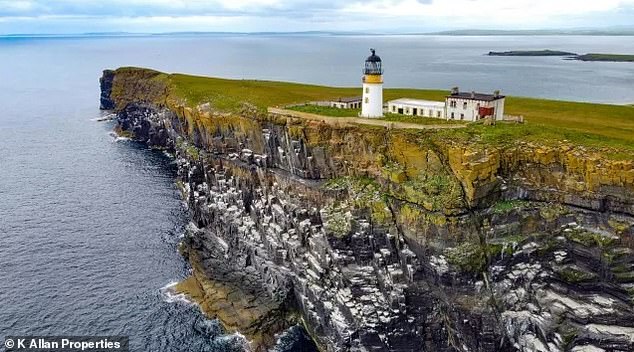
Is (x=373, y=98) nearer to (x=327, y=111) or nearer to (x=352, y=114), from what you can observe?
(x=352, y=114)

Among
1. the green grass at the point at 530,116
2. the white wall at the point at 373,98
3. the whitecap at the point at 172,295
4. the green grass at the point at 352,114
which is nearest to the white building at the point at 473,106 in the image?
the green grass at the point at 352,114

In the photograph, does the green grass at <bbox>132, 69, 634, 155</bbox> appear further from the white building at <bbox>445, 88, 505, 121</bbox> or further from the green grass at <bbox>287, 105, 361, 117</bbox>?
the white building at <bbox>445, 88, 505, 121</bbox>

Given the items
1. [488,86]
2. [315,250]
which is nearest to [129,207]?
[315,250]

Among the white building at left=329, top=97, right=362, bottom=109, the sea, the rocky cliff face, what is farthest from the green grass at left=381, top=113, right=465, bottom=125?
the sea

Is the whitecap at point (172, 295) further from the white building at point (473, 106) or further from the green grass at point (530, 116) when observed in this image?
the white building at point (473, 106)

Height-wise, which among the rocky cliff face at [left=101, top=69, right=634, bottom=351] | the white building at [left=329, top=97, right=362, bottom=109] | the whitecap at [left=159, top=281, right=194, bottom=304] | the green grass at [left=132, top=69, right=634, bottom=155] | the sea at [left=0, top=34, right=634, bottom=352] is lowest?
the whitecap at [left=159, top=281, right=194, bottom=304]

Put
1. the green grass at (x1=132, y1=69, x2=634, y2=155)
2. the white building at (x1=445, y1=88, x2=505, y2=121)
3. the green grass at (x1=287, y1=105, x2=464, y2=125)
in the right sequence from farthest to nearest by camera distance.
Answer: the white building at (x1=445, y1=88, x2=505, y2=121)
the green grass at (x1=287, y1=105, x2=464, y2=125)
the green grass at (x1=132, y1=69, x2=634, y2=155)

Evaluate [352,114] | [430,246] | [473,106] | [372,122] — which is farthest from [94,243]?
[473,106]
